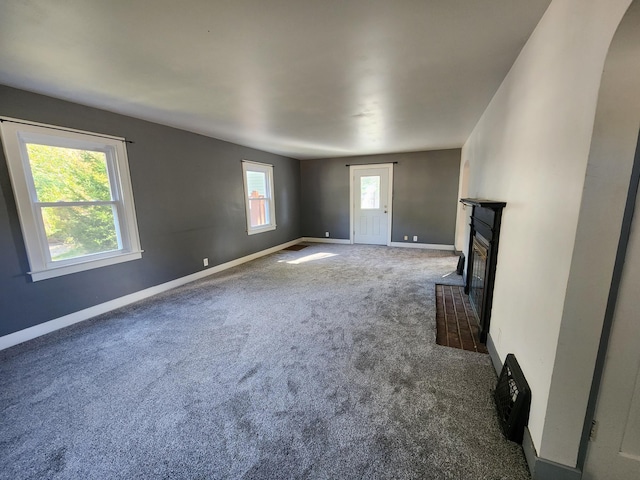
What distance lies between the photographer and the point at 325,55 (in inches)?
70.7

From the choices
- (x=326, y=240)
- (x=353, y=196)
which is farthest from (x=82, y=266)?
(x=353, y=196)

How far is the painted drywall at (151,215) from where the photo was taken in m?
2.40

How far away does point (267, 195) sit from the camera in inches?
235

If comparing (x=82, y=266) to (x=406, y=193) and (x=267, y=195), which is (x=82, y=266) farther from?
(x=406, y=193)

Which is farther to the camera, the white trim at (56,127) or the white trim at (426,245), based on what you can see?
the white trim at (426,245)

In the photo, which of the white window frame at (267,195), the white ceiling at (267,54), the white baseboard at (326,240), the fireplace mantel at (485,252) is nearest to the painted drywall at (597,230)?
the white ceiling at (267,54)

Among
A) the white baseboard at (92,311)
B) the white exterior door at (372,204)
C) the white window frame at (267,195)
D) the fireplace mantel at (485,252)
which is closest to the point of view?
the fireplace mantel at (485,252)

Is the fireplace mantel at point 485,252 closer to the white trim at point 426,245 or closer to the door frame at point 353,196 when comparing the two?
the white trim at point 426,245

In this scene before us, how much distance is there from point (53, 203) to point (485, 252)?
169 inches

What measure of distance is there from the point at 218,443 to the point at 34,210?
2.83 meters

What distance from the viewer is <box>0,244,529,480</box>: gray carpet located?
1325 millimetres

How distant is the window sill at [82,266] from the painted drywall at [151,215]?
0.05 metres

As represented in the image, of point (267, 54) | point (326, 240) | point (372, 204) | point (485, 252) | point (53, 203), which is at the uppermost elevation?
point (267, 54)

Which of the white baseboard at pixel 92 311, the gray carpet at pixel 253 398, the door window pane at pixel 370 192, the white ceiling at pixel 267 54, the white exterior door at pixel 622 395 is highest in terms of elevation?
the white ceiling at pixel 267 54
